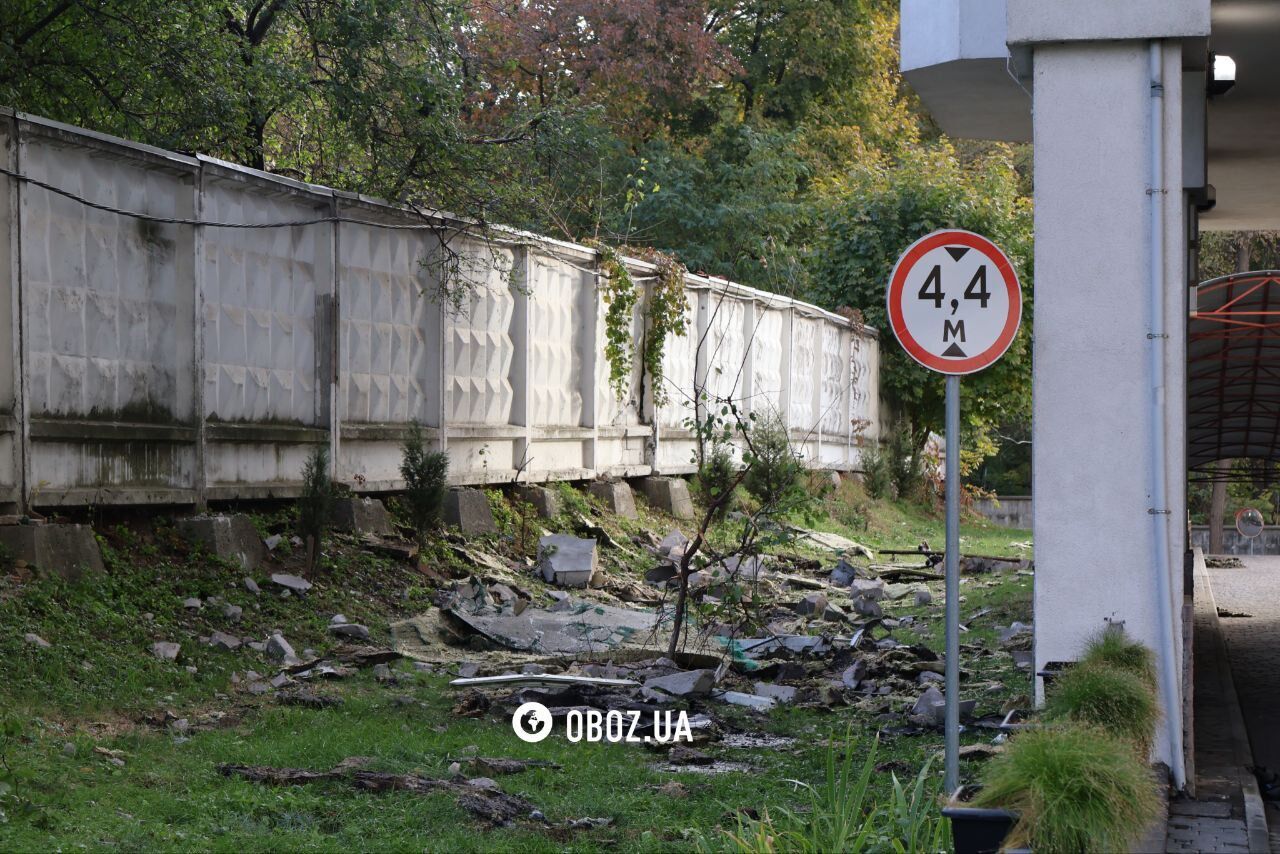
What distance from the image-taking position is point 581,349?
53.5ft

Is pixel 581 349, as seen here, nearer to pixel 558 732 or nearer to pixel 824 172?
A: pixel 558 732

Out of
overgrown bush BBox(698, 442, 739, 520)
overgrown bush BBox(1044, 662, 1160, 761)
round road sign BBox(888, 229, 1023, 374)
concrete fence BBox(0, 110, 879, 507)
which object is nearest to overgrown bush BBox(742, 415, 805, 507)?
overgrown bush BBox(698, 442, 739, 520)

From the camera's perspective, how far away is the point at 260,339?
454 inches

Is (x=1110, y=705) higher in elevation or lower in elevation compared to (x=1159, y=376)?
lower

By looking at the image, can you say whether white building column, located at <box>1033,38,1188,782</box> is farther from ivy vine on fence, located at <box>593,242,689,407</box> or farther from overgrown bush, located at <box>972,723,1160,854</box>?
ivy vine on fence, located at <box>593,242,689,407</box>

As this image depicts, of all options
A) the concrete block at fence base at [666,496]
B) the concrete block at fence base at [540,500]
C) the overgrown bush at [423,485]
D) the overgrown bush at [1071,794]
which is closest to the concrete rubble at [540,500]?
the concrete block at fence base at [540,500]

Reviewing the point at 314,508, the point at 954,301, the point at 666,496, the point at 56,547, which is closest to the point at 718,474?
the point at 666,496

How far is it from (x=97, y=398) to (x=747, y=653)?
487 centimetres

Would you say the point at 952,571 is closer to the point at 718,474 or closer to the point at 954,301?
the point at 954,301

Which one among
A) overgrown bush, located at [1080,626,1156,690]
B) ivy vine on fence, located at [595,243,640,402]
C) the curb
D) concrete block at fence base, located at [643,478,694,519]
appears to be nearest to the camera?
the curb

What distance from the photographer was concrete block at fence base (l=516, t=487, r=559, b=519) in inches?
578

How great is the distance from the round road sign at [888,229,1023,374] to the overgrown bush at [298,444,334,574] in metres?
5.72

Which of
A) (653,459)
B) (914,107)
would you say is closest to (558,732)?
(653,459)

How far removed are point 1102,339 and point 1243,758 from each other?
2.36 metres
